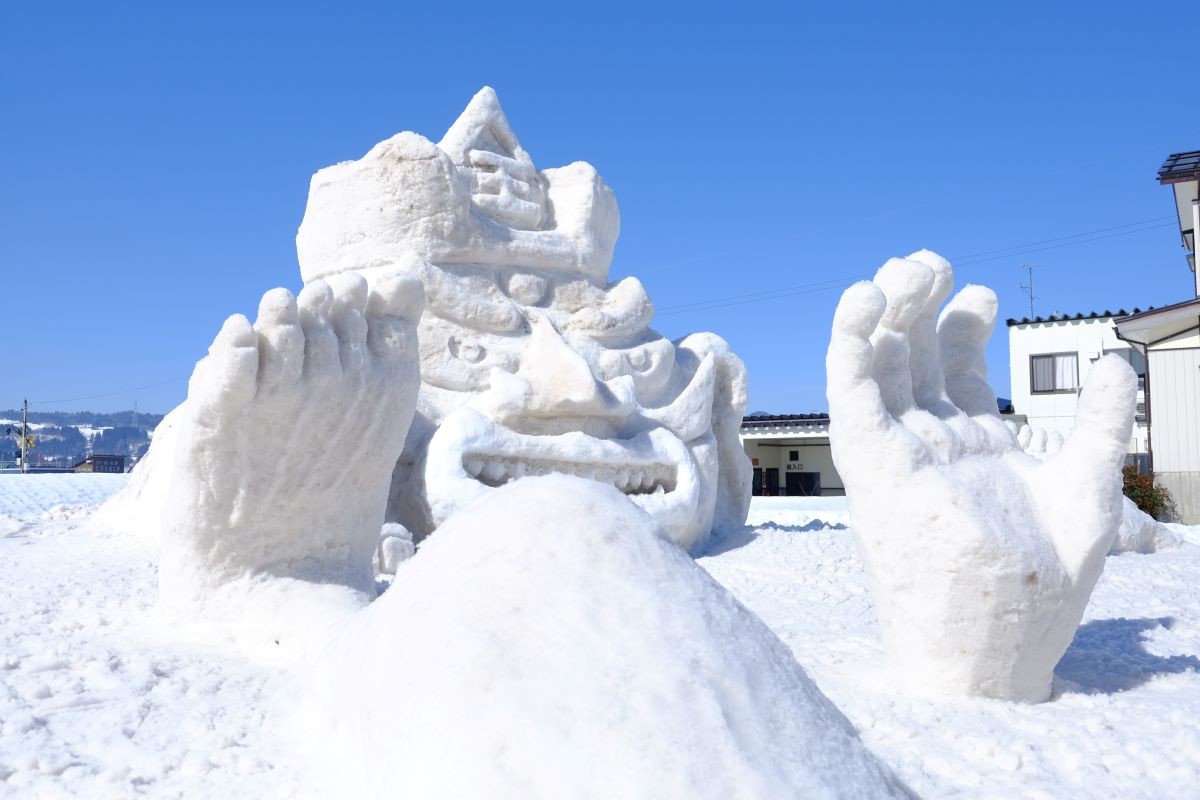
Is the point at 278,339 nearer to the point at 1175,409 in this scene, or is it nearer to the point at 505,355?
Result: the point at 505,355

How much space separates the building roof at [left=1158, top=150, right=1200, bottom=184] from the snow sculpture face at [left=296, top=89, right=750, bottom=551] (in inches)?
271

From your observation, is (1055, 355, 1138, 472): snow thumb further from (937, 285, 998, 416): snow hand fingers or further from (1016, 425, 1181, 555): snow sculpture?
(1016, 425, 1181, 555): snow sculpture

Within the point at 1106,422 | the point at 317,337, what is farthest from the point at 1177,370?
the point at 317,337

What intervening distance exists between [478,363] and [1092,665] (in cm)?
354

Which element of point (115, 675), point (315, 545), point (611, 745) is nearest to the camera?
point (611, 745)

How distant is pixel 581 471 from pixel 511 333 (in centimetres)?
93

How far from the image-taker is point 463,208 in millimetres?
5836

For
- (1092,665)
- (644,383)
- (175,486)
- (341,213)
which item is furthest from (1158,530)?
(175,486)

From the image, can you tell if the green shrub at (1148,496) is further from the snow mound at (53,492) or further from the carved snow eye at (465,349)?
the snow mound at (53,492)

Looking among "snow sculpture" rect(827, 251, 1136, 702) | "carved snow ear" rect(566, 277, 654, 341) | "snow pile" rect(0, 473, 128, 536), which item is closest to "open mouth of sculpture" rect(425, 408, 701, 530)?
"carved snow ear" rect(566, 277, 654, 341)

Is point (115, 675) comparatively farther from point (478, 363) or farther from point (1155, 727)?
point (478, 363)

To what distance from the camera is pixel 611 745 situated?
49.8 inches

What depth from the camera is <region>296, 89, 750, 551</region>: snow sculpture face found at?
5.39 m

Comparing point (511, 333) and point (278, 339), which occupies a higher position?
point (511, 333)
